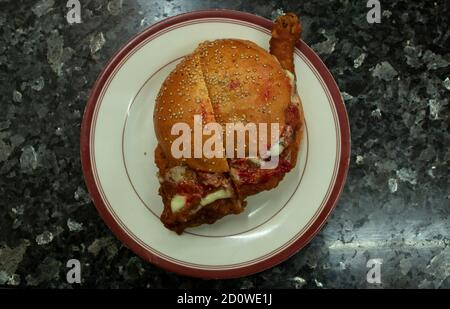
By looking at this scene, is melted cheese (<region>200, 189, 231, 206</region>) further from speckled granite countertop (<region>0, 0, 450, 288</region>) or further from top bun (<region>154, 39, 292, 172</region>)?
speckled granite countertop (<region>0, 0, 450, 288</region>)

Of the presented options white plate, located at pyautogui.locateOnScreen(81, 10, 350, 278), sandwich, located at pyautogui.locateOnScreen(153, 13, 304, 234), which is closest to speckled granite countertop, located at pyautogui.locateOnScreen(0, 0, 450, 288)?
white plate, located at pyautogui.locateOnScreen(81, 10, 350, 278)

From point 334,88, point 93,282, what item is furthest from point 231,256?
point 334,88

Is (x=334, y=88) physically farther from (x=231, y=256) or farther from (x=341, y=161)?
(x=231, y=256)

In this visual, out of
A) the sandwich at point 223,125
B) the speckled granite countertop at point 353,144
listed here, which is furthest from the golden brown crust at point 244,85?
the speckled granite countertop at point 353,144

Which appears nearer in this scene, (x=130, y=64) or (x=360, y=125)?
(x=130, y=64)

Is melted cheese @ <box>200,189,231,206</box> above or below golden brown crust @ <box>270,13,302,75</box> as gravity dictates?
below

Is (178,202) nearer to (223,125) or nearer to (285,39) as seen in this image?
(223,125)

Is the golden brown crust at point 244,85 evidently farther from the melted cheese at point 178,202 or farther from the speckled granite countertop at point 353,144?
the speckled granite countertop at point 353,144
